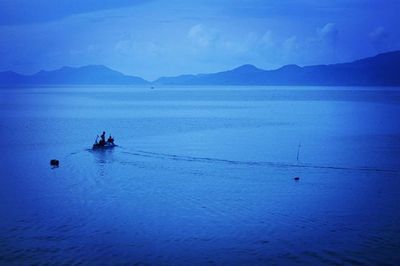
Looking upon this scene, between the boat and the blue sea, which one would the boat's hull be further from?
the blue sea

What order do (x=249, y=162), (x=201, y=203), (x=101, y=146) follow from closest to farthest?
(x=201, y=203) < (x=249, y=162) < (x=101, y=146)

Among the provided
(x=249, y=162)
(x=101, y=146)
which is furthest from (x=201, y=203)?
(x=101, y=146)

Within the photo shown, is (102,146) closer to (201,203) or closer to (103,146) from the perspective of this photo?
(103,146)

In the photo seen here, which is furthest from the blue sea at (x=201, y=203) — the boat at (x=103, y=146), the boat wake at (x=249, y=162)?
the boat at (x=103, y=146)

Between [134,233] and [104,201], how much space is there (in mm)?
4610

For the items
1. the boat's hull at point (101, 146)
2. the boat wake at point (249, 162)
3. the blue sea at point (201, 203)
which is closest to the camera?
the blue sea at point (201, 203)

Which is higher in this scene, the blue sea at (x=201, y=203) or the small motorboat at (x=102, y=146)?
the small motorboat at (x=102, y=146)

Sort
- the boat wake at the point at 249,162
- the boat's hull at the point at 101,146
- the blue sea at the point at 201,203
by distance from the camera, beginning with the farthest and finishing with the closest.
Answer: the boat's hull at the point at 101,146, the boat wake at the point at 249,162, the blue sea at the point at 201,203

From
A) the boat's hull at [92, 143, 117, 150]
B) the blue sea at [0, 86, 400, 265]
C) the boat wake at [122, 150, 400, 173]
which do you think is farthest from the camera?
the boat's hull at [92, 143, 117, 150]

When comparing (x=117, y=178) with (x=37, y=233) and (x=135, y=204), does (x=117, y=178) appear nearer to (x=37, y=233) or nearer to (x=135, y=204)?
(x=135, y=204)

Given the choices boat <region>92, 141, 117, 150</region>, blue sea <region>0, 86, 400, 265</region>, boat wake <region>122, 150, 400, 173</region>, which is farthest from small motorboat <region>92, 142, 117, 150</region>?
boat wake <region>122, 150, 400, 173</region>

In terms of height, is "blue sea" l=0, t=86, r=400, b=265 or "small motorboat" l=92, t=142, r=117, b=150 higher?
"small motorboat" l=92, t=142, r=117, b=150

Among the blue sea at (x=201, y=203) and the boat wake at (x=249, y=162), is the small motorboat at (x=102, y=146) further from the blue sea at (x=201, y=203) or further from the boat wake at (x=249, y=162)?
the boat wake at (x=249, y=162)

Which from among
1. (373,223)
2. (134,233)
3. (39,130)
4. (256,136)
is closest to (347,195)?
(373,223)
